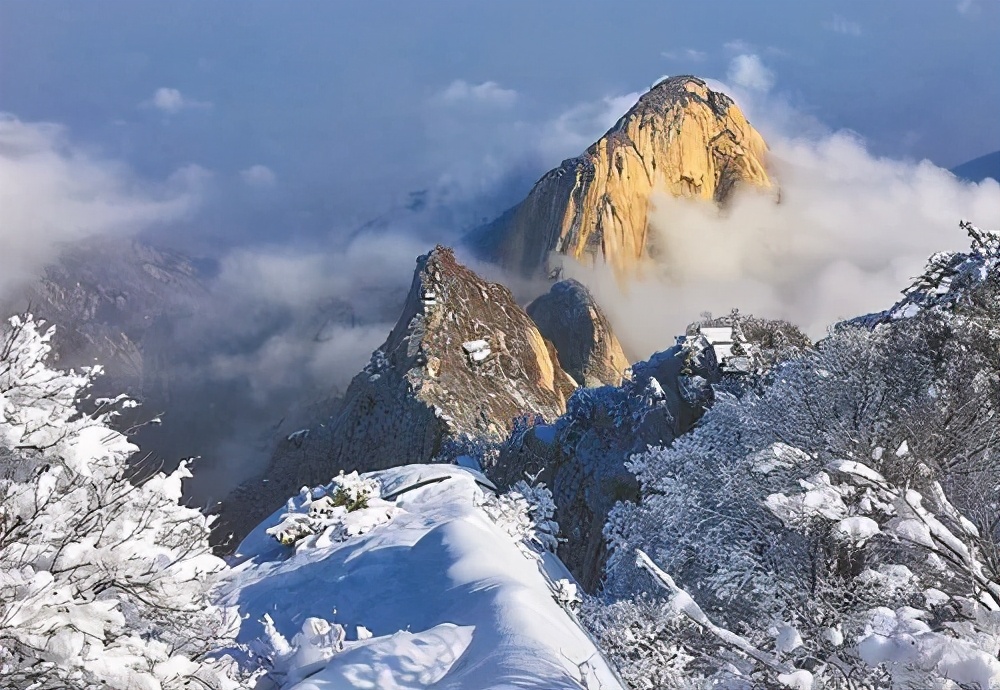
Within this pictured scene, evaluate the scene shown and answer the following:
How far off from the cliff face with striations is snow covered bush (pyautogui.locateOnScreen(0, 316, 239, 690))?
213 ft

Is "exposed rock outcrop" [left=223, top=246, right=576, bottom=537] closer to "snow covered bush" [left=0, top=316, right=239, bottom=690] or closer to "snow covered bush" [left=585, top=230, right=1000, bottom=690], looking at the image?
"snow covered bush" [left=585, top=230, right=1000, bottom=690]

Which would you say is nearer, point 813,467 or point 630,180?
point 813,467

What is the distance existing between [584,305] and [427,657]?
48.4 meters

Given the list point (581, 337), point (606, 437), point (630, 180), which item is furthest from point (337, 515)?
point (630, 180)

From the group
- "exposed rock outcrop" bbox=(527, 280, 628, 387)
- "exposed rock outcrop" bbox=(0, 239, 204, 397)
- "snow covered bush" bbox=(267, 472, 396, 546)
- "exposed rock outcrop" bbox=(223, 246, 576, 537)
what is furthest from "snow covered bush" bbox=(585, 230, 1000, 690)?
"exposed rock outcrop" bbox=(0, 239, 204, 397)

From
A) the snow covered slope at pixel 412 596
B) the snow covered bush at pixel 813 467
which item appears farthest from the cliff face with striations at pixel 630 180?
the snow covered bush at pixel 813 467

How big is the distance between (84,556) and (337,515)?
8320 millimetres

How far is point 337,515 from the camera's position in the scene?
1212cm

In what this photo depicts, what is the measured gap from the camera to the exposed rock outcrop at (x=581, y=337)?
51531mm

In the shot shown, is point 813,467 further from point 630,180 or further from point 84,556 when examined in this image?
point 630,180

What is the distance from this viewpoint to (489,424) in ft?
93.8

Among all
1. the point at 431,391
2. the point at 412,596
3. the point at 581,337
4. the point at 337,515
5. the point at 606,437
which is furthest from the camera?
the point at 581,337

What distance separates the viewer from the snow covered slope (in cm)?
563

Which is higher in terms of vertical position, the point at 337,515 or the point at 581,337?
the point at 581,337
